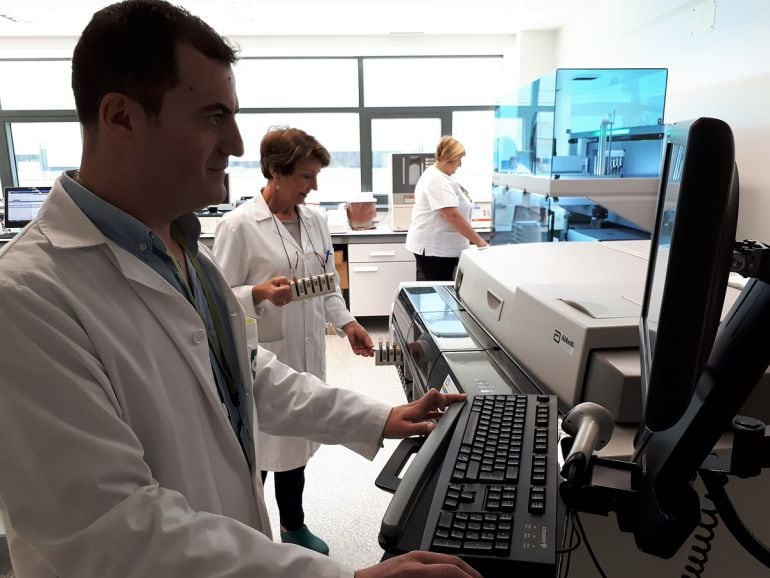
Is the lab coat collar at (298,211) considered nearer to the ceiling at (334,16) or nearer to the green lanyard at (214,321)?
the green lanyard at (214,321)

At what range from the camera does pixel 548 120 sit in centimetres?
294

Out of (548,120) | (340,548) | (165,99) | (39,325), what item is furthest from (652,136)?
(39,325)

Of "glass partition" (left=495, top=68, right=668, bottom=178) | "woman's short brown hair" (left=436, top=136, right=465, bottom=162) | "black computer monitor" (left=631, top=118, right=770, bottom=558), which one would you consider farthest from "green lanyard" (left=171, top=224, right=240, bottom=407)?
"woman's short brown hair" (left=436, top=136, right=465, bottom=162)

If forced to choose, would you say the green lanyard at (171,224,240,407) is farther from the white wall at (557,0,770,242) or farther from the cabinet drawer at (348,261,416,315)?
the cabinet drawer at (348,261,416,315)

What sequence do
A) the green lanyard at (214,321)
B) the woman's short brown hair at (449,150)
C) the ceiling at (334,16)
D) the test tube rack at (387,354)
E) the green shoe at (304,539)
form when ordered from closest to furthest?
the green lanyard at (214,321) → the test tube rack at (387,354) → the green shoe at (304,539) → the woman's short brown hair at (449,150) → the ceiling at (334,16)

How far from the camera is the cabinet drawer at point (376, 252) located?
4.29m

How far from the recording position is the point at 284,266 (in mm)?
1854

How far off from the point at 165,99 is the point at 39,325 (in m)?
0.32

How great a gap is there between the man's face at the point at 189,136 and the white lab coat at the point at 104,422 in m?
0.11

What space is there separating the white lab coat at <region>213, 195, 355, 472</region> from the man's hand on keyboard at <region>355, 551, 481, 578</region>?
123cm

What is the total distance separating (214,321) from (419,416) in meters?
0.40

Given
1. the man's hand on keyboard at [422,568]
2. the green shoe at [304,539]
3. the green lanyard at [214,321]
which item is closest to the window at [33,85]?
the green shoe at [304,539]

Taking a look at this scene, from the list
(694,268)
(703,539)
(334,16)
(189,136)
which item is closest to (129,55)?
(189,136)

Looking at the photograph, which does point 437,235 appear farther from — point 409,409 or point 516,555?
point 516,555
